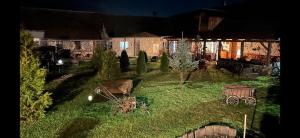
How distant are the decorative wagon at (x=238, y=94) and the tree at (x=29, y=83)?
8.26m

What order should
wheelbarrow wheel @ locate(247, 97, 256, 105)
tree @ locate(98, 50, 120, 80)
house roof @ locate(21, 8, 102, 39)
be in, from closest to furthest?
wheelbarrow wheel @ locate(247, 97, 256, 105)
tree @ locate(98, 50, 120, 80)
house roof @ locate(21, 8, 102, 39)

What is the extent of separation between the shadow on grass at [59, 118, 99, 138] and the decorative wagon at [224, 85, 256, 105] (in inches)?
254

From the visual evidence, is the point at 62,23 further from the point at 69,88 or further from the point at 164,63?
the point at 69,88

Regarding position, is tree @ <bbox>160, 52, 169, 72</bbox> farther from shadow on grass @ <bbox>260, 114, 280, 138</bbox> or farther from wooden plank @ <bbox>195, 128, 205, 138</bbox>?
wooden plank @ <bbox>195, 128, 205, 138</bbox>

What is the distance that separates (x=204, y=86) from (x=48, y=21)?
95.6ft

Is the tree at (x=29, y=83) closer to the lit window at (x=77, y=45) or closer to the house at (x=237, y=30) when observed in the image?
the house at (x=237, y=30)

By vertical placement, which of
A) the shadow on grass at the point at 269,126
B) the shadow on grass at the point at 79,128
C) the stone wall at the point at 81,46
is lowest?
the shadow on grass at the point at 79,128

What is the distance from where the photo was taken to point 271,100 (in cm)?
1492

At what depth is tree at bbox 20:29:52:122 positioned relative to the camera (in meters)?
11.2

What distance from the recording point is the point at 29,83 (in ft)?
37.8

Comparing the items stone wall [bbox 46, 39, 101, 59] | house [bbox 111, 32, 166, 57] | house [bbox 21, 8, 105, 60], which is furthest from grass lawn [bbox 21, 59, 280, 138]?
house [bbox 111, 32, 166, 57]

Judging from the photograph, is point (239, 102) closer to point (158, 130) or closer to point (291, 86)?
point (158, 130)

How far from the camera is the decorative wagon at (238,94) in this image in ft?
46.0

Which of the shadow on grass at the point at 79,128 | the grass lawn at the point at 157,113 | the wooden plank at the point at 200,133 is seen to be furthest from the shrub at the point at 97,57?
the wooden plank at the point at 200,133
